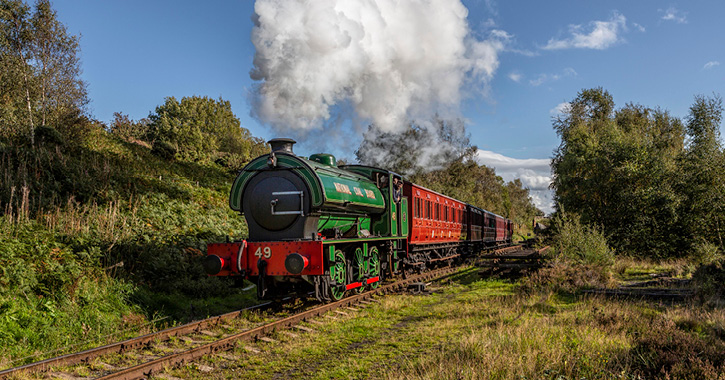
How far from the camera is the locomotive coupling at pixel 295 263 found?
799 cm

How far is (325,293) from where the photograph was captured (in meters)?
8.83

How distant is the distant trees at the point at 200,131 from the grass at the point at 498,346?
78.0 ft

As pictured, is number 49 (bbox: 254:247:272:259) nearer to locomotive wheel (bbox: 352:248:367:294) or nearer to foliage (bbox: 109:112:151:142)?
locomotive wheel (bbox: 352:248:367:294)

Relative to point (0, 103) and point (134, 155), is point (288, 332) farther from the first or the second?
point (134, 155)

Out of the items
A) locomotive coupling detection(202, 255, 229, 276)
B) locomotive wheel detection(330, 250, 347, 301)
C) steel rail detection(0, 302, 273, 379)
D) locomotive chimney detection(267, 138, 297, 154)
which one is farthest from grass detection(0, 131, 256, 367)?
locomotive chimney detection(267, 138, 297, 154)

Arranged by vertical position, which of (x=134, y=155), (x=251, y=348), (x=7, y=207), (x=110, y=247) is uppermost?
(x=134, y=155)

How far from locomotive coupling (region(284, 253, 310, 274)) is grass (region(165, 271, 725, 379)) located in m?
1.05

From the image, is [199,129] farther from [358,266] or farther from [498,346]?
[498,346]

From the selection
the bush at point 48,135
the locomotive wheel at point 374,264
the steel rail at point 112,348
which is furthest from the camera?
the bush at point 48,135

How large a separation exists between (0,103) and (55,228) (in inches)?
519

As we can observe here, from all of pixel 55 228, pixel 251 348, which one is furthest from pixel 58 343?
pixel 55 228

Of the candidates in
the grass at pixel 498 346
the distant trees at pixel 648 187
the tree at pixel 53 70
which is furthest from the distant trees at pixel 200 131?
the grass at pixel 498 346

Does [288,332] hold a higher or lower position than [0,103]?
lower

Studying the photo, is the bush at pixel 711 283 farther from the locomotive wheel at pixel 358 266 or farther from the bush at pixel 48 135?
the bush at pixel 48 135
